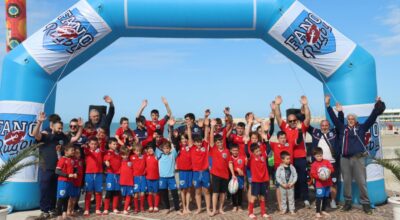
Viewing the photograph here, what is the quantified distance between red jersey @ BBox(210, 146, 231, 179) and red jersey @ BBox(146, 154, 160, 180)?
108 cm

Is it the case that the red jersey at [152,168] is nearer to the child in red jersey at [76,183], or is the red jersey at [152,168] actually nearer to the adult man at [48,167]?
the child in red jersey at [76,183]

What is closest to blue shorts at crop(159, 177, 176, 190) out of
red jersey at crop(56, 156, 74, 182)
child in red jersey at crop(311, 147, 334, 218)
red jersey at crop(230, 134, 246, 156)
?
red jersey at crop(230, 134, 246, 156)

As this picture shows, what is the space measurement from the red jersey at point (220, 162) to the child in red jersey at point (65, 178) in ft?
8.10

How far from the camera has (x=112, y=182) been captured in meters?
6.46

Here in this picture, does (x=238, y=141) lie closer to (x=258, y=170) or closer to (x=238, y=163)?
(x=238, y=163)

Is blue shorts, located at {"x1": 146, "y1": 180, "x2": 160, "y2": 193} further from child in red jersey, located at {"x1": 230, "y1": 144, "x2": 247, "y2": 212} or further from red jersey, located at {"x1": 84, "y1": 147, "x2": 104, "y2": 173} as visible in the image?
child in red jersey, located at {"x1": 230, "y1": 144, "x2": 247, "y2": 212}

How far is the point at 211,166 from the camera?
252 inches

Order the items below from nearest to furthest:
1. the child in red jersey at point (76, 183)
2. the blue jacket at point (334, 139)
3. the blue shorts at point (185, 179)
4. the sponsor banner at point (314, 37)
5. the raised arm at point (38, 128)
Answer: the raised arm at point (38, 128) → the child in red jersey at point (76, 183) → the blue shorts at point (185, 179) → the blue jacket at point (334, 139) → the sponsor banner at point (314, 37)

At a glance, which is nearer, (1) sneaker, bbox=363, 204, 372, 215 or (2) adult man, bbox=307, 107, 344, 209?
(1) sneaker, bbox=363, 204, 372, 215

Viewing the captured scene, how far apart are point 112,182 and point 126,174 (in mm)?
308

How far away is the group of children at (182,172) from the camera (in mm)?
6152

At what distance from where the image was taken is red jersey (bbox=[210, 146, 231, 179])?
245 inches

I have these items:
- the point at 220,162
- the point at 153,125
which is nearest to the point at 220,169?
the point at 220,162

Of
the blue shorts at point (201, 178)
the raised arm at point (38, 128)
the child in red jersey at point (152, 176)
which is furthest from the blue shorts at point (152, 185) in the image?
the raised arm at point (38, 128)
